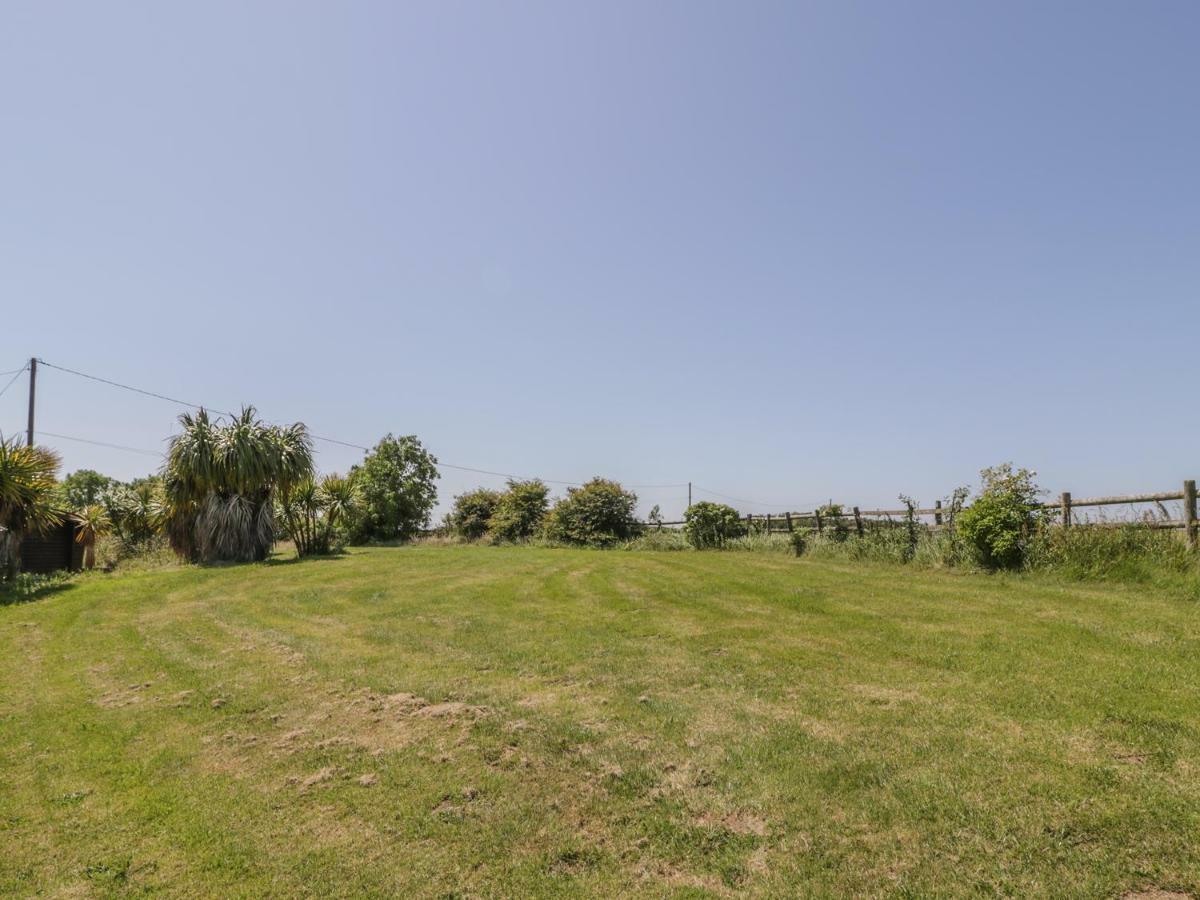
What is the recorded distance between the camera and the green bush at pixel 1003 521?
44.6 feet

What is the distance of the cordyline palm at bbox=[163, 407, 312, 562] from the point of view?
66.1 feet

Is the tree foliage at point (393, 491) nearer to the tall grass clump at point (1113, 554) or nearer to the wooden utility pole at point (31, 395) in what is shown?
the wooden utility pole at point (31, 395)

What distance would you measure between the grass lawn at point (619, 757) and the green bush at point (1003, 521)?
4.54 m

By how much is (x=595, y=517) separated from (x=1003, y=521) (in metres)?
18.3

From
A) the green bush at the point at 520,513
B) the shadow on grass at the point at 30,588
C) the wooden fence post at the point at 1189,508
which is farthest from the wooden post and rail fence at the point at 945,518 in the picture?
the shadow on grass at the point at 30,588

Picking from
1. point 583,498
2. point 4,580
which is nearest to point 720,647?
point 4,580

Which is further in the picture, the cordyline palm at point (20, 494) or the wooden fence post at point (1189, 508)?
the cordyline palm at point (20, 494)

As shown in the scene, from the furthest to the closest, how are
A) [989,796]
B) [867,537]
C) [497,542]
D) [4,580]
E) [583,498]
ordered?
[497,542]
[583,498]
[867,537]
[4,580]
[989,796]

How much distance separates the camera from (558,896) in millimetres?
3070

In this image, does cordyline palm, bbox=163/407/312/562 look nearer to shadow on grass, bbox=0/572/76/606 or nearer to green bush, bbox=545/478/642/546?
shadow on grass, bbox=0/572/76/606

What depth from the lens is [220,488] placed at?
2061 centimetres

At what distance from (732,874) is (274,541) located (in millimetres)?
22593

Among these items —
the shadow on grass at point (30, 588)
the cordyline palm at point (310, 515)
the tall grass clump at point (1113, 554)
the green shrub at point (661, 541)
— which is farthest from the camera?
the green shrub at point (661, 541)

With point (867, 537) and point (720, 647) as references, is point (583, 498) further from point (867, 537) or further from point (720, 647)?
point (720, 647)
